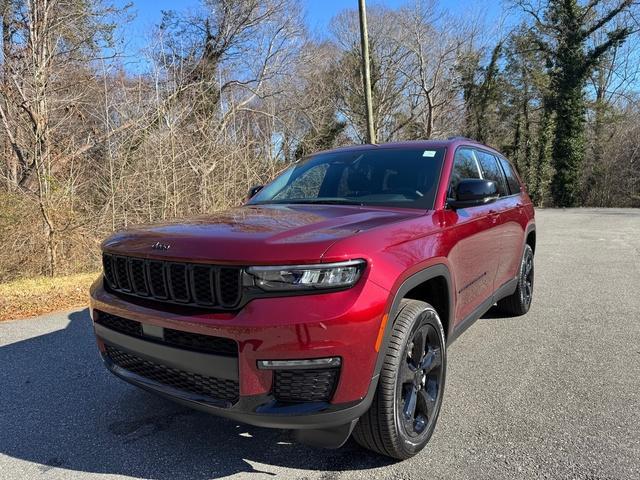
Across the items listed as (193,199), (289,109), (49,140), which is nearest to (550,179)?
(289,109)

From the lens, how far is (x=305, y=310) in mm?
2107

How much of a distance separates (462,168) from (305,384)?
237cm

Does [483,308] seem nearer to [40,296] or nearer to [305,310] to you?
[305,310]

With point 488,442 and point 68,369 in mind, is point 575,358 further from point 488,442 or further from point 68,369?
point 68,369

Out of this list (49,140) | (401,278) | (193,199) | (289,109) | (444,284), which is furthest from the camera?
(289,109)

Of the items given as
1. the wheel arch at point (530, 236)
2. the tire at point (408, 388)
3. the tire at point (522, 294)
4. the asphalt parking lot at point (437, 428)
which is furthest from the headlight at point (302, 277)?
the wheel arch at point (530, 236)

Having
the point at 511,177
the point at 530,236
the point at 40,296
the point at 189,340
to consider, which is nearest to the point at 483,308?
the point at 511,177

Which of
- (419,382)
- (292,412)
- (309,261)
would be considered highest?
(309,261)

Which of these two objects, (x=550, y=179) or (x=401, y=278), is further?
(x=550, y=179)

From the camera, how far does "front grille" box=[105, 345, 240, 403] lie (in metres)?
2.25

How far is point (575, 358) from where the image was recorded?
4.09 meters

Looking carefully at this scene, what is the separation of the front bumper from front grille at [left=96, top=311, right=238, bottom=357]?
0.03 meters

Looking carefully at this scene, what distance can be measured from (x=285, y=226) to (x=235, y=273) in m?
0.45

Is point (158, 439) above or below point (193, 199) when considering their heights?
below
